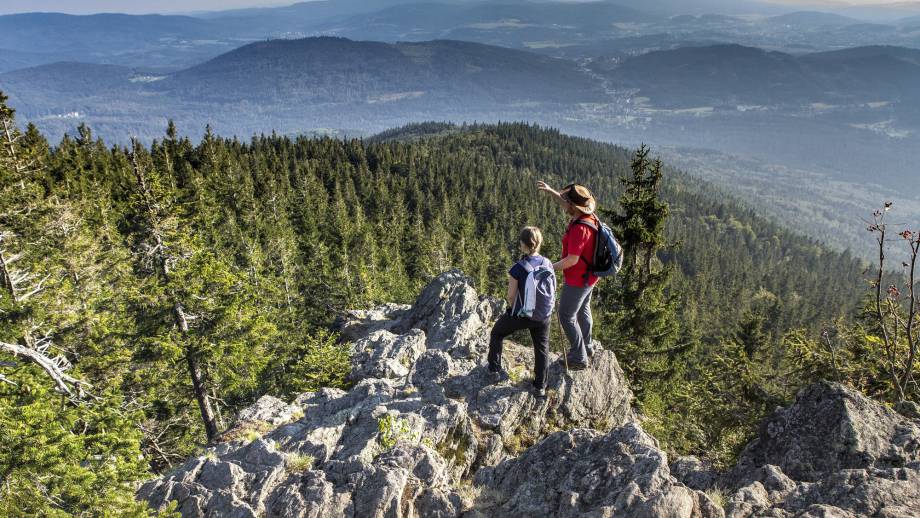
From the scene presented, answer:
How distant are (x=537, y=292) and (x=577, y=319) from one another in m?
2.32

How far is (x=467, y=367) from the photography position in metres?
15.4

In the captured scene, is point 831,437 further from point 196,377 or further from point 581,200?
point 196,377

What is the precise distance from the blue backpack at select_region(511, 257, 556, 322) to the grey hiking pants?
64cm

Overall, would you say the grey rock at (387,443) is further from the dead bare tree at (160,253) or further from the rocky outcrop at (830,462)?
the dead bare tree at (160,253)

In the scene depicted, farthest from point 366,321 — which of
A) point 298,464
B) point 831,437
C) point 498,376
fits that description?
point 831,437

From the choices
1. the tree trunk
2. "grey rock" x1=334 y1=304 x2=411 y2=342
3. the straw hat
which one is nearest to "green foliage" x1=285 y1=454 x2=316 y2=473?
the straw hat

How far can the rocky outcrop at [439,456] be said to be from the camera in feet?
25.1

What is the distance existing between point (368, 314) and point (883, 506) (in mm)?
30272

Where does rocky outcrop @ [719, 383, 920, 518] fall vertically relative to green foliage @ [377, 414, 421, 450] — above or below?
above

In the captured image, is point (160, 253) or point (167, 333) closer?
point (167, 333)

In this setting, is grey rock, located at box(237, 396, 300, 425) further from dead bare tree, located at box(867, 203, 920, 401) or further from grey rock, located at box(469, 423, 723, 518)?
dead bare tree, located at box(867, 203, 920, 401)

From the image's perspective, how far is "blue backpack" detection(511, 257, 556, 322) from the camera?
9078mm

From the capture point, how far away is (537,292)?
30.5 feet

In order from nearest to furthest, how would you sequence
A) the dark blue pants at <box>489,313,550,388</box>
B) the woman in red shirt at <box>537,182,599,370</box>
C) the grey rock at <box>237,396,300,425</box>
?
1. the woman in red shirt at <box>537,182,599,370</box>
2. the dark blue pants at <box>489,313,550,388</box>
3. the grey rock at <box>237,396,300,425</box>
